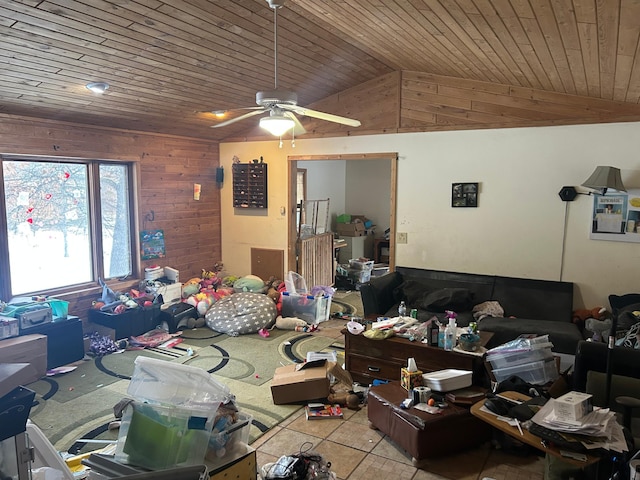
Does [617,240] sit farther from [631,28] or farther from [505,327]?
[631,28]

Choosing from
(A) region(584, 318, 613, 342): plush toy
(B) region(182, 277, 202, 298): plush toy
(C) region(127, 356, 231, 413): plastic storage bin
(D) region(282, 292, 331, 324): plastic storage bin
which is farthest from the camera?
(B) region(182, 277, 202, 298): plush toy

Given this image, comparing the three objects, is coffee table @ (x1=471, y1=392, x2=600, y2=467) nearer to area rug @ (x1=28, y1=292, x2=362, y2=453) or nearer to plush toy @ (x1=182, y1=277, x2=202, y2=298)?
area rug @ (x1=28, y1=292, x2=362, y2=453)

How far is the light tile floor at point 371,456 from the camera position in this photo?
8.96ft

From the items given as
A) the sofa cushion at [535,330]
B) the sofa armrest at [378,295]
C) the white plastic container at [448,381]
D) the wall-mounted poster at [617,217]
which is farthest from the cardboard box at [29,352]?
the wall-mounted poster at [617,217]

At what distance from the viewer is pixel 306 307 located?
569 centimetres

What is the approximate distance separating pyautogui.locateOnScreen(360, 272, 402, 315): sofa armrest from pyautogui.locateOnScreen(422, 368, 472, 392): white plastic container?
172cm

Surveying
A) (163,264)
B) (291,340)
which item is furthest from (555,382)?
(163,264)

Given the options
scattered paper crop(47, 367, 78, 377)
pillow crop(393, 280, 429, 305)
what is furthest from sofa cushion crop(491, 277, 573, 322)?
scattered paper crop(47, 367, 78, 377)

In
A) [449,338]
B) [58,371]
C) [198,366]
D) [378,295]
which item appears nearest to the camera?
[449,338]

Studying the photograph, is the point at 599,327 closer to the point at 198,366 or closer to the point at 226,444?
the point at 226,444

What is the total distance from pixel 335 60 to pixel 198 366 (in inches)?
130

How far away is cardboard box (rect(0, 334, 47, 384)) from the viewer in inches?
151

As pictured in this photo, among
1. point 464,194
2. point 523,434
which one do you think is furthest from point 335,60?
point 523,434

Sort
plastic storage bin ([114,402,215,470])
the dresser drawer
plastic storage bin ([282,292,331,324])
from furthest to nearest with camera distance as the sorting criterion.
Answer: plastic storage bin ([282,292,331,324]) < the dresser drawer < plastic storage bin ([114,402,215,470])
